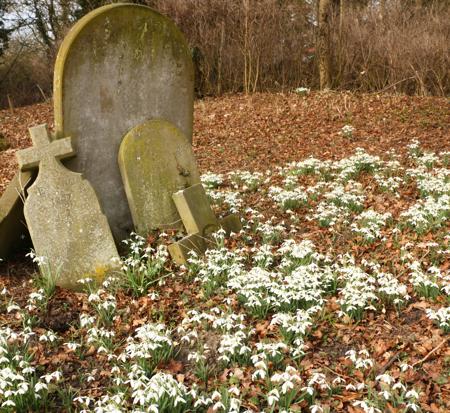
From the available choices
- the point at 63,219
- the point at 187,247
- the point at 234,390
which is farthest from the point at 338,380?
the point at 63,219

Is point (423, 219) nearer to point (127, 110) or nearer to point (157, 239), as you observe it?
point (157, 239)

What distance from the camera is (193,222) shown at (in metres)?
5.52

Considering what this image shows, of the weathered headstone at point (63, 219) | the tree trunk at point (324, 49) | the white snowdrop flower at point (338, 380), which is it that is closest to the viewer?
the white snowdrop flower at point (338, 380)

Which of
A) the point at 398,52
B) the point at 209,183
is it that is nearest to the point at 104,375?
the point at 209,183

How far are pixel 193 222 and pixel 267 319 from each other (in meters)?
1.56

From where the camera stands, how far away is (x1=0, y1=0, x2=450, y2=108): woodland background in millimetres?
15492

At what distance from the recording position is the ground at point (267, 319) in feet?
11.1

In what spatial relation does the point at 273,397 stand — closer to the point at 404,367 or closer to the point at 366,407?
the point at 366,407

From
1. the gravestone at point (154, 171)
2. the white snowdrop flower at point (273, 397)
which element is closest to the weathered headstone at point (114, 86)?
the gravestone at point (154, 171)

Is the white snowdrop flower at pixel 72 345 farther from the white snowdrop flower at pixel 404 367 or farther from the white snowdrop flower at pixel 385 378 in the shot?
the white snowdrop flower at pixel 404 367

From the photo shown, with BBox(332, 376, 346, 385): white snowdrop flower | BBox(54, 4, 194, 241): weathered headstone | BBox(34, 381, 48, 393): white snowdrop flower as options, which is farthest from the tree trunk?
BBox(34, 381, 48, 393): white snowdrop flower

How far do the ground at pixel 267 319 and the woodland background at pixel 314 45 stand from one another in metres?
9.25

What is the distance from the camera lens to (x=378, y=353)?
3.84 m

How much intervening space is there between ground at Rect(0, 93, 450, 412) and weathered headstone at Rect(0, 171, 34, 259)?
0.24 m
